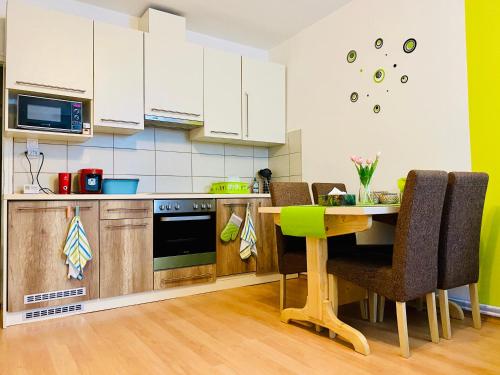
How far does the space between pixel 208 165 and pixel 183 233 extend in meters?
1.01

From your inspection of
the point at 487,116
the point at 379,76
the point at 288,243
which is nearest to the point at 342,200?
Answer: the point at 288,243

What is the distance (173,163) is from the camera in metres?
3.61

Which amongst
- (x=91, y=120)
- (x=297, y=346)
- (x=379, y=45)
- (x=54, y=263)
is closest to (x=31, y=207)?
(x=54, y=263)

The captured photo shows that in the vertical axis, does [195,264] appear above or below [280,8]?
below

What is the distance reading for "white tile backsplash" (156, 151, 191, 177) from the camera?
353 centimetres

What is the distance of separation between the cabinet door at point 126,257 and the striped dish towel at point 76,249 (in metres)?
0.14

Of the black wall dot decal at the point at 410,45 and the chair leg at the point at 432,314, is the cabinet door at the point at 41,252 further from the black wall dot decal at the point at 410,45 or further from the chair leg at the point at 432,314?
the black wall dot decal at the point at 410,45

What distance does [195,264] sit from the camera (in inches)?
121

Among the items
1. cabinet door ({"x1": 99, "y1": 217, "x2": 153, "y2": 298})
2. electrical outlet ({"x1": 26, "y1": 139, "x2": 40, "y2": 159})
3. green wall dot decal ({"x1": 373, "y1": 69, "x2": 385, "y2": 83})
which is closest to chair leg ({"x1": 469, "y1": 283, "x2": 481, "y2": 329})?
green wall dot decal ({"x1": 373, "y1": 69, "x2": 385, "y2": 83})

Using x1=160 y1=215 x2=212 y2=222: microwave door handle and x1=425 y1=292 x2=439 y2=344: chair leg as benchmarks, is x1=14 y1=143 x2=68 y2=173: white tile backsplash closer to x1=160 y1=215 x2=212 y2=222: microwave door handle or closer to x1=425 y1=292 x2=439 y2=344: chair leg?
x1=160 y1=215 x2=212 y2=222: microwave door handle

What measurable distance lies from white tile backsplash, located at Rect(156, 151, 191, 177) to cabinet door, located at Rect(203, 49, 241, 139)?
0.39m

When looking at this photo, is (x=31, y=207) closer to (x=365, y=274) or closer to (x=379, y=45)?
(x=365, y=274)

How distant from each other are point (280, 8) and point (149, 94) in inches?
56.9

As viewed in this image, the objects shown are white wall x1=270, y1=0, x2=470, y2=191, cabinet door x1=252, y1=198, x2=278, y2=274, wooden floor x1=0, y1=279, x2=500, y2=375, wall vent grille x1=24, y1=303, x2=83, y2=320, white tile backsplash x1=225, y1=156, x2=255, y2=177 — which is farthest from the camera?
white tile backsplash x1=225, y1=156, x2=255, y2=177
